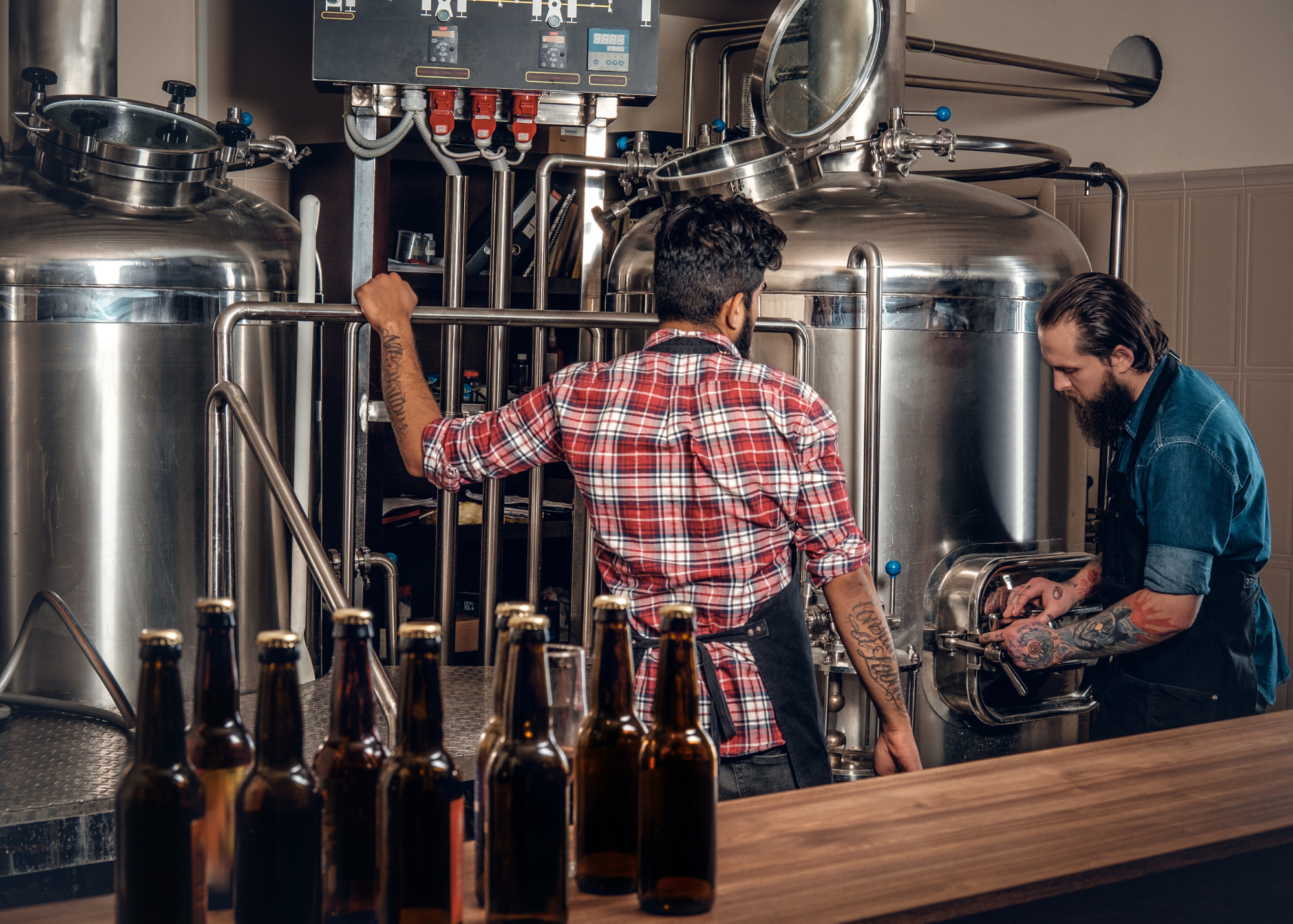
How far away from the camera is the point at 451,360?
246 cm

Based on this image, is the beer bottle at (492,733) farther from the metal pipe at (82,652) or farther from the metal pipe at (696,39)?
the metal pipe at (696,39)

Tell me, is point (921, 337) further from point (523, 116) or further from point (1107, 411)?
point (523, 116)

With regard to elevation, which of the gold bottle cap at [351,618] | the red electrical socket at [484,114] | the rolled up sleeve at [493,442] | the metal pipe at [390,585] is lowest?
the metal pipe at [390,585]

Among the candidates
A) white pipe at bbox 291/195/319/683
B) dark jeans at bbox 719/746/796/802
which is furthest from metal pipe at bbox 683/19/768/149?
dark jeans at bbox 719/746/796/802

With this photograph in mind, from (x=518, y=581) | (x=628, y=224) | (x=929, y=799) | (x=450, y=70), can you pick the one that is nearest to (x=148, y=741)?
(x=929, y=799)

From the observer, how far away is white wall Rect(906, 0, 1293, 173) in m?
3.33

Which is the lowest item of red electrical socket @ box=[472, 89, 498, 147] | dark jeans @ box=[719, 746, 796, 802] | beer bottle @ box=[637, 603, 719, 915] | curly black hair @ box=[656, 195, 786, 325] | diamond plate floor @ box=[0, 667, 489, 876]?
diamond plate floor @ box=[0, 667, 489, 876]

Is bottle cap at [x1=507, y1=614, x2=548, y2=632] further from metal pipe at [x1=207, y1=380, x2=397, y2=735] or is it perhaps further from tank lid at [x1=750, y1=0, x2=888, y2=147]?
tank lid at [x1=750, y1=0, x2=888, y2=147]

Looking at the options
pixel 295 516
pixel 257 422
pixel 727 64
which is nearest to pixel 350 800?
pixel 295 516

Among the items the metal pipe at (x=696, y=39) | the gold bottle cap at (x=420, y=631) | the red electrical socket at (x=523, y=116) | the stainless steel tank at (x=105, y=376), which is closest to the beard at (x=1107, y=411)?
the red electrical socket at (x=523, y=116)

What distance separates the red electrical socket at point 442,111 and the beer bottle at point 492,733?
6.43 feet

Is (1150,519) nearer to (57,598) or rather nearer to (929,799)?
(929,799)

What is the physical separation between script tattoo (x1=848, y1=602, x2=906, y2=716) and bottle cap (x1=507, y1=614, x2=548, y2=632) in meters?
0.97

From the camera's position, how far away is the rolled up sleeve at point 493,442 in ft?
Answer: 5.33
